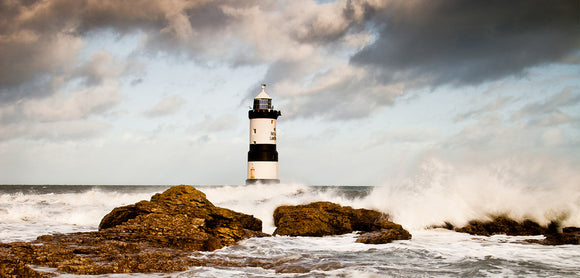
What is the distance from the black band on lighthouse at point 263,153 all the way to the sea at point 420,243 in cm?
695

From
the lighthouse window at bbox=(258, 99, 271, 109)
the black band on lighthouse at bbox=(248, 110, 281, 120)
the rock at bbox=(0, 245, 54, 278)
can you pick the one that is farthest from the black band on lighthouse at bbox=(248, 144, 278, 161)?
the rock at bbox=(0, 245, 54, 278)

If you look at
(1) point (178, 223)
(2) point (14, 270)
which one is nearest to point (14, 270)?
(2) point (14, 270)

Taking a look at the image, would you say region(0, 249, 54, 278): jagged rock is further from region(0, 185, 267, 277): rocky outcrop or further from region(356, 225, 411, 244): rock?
region(356, 225, 411, 244): rock

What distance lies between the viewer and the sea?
20.8 ft

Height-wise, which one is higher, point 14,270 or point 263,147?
point 263,147

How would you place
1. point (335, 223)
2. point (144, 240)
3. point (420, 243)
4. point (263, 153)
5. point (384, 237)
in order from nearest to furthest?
point (144, 240) < point (384, 237) < point (420, 243) < point (335, 223) < point (263, 153)

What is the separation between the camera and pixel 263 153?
22969mm

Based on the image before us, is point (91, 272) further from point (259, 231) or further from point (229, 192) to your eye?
point (229, 192)

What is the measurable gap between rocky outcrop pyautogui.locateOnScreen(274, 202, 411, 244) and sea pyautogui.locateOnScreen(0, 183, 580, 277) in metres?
0.30

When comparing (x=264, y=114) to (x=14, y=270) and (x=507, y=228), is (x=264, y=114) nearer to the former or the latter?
(x=507, y=228)

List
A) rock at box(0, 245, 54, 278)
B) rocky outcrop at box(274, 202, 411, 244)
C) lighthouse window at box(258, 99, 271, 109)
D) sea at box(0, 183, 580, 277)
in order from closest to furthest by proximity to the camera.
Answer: rock at box(0, 245, 54, 278) → sea at box(0, 183, 580, 277) → rocky outcrop at box(274, 202, 411, 244) → lighthouse window at box(258, 99, 271, 109)

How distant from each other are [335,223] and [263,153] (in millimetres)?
12438

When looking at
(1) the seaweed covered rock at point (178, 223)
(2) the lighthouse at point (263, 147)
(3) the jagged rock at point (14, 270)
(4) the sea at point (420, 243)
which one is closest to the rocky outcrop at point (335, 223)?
(4) the sea at point (420, 243)

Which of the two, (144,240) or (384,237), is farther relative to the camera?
(384,237)
